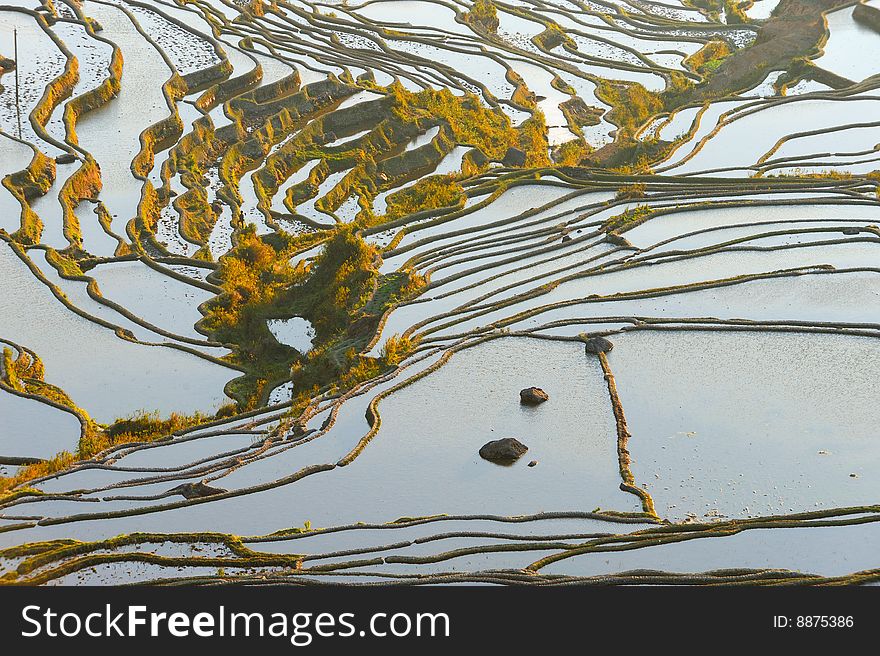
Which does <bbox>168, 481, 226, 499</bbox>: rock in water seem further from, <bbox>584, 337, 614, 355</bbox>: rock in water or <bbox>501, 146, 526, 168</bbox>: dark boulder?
<bbox>501, 146, 526, 168</bbox>: dark boulder

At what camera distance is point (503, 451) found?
7023 mm

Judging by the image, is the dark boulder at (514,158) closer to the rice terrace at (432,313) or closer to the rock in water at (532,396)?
the rice terrace at (432,313)

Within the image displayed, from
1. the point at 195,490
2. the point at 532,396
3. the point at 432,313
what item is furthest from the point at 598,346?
the point at 195,490

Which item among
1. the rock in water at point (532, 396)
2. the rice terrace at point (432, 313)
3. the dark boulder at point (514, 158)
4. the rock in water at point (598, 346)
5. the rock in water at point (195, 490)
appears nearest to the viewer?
the rice terrace at point (432, 313)

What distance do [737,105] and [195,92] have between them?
7386 millimetres

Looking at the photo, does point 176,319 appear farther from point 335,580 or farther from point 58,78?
point 58,78

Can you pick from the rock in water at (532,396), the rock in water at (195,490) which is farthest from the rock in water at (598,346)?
the rock in water at (195,490)

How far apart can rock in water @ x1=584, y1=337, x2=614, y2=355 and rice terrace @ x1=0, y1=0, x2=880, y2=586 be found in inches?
0.7

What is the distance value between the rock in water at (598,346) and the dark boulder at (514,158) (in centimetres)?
531

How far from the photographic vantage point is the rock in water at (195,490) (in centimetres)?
669

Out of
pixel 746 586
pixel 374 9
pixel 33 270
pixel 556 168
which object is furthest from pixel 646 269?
pixel 374 9

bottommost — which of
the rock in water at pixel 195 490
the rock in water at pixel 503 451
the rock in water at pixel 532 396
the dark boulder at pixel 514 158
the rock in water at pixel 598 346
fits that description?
the rock in water at pixel 195 490

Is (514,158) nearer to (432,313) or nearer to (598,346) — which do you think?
(432,313)


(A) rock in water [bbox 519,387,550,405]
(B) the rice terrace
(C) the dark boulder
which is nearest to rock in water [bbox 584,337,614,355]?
(B) the rice terrace
